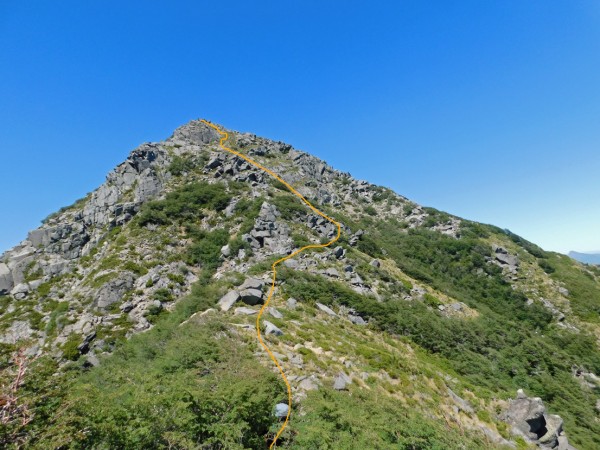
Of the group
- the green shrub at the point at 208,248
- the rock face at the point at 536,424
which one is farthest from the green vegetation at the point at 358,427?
the green shrub at the point at 208,248

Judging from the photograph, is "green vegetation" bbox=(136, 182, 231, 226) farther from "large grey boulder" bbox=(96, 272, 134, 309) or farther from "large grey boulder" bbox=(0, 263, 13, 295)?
"large grey boulder" bbox=(0, 263, 13, 295)

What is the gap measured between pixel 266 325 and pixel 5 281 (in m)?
39.7

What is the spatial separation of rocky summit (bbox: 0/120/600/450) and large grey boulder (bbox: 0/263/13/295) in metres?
0.32

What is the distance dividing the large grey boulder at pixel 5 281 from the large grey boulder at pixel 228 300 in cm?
3255

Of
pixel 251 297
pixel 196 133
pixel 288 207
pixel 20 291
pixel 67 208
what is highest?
pixel 196 133

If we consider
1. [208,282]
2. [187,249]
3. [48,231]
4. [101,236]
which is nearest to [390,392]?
[208,282]

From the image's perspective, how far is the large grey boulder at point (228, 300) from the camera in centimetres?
2375

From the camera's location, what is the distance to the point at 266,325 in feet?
66.6

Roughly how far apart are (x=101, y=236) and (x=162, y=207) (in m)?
9.00

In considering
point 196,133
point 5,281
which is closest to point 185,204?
point 5,281

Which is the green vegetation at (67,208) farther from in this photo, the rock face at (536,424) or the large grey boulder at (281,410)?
the rock face at (536,424)

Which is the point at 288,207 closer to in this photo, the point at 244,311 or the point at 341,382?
the point at 244,311

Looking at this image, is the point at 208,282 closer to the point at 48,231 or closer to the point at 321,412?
the point at 321,412

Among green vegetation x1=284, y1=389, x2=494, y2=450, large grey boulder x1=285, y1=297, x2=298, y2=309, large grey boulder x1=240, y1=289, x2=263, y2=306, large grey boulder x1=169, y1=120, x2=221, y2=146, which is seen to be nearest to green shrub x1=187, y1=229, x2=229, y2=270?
large grey boulder x1=240, y1=289, x2=263, y2=306
